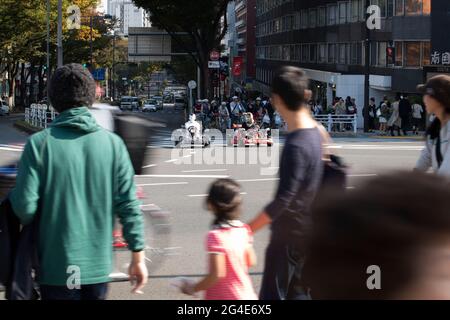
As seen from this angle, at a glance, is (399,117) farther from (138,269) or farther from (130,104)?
(130,104)

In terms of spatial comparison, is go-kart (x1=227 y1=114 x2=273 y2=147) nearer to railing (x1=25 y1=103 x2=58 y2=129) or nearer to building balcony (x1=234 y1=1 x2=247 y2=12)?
railing (x1=25 y1=103 x2=58 y2=129)

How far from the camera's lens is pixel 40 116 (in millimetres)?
39031

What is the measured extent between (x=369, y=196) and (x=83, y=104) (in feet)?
9.94

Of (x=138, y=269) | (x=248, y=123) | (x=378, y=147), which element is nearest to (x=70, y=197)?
(x=138, y=269)

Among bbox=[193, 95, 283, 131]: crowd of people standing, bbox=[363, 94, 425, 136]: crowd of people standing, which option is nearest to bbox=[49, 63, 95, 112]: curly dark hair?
bbox=[193, 95, 283, 131]: crowd of people standing

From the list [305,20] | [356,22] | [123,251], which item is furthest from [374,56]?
[123,251]

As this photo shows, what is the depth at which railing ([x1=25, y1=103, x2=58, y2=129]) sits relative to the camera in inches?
1455

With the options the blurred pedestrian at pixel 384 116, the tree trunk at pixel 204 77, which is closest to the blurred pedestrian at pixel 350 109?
the blurred pedestrian at pixel 384 116

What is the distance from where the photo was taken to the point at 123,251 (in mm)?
7770

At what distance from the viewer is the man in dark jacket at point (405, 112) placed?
106ft

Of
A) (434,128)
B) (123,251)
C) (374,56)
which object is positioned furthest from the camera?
(374,56)

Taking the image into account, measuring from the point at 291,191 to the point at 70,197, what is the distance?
4.27 feet

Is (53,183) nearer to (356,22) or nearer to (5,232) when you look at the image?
(5,232)
